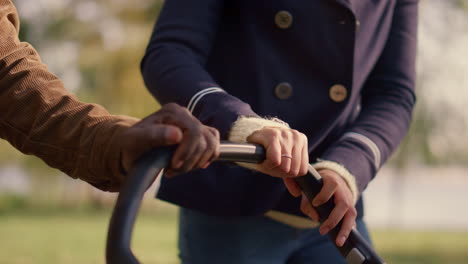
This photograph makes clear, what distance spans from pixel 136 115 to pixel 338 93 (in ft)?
56.5

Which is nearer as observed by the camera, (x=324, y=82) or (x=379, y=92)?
(x=324, y=82)

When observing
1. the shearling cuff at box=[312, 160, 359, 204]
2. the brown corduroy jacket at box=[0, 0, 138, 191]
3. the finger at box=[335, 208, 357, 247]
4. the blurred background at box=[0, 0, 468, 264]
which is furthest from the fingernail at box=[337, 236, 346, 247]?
the blurred background at box=[0, 0, 468, 264]

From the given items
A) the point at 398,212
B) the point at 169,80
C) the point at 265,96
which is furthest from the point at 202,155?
the point at 398,212

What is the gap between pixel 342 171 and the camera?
1.85m

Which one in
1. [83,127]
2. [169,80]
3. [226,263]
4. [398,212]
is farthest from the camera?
[398,212]

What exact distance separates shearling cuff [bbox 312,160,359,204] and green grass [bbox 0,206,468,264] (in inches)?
271

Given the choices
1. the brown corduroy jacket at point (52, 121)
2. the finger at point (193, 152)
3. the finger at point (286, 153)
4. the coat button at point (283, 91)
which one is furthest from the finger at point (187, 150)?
the coat button at point (283, 91)

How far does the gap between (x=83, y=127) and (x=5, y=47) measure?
0.26 m

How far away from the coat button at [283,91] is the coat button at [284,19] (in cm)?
16

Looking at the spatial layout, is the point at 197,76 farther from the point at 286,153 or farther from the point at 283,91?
the point at 286,153

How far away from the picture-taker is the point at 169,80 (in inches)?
74.0

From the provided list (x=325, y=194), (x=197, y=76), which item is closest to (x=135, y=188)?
(x=325, y=194)

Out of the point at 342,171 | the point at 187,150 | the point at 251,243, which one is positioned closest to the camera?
the point at 187,150

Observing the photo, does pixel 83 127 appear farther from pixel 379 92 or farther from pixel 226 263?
pixel 379 92
